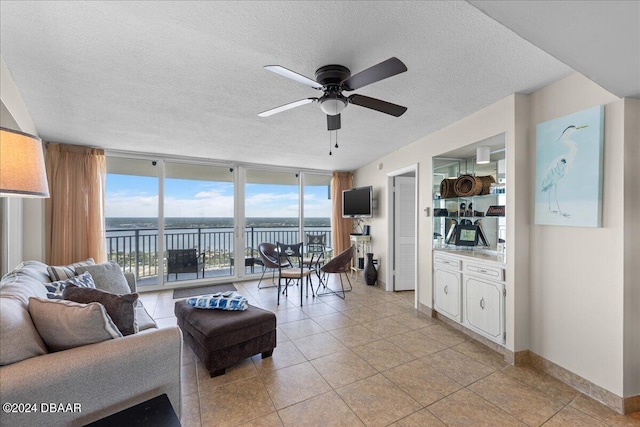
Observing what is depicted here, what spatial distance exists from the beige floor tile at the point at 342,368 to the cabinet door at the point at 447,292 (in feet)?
4.41

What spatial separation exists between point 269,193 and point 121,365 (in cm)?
452

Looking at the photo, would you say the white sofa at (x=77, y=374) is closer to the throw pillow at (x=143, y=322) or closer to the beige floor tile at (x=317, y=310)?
the throw pillow at (x=143, y=322)

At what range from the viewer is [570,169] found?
203 cm

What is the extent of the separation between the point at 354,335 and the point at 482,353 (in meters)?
1.25

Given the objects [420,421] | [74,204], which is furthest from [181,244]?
[420,421]

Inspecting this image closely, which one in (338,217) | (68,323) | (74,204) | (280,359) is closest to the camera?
(68,323)

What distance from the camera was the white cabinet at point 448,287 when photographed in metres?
2.99

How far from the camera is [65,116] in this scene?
9.31 feet

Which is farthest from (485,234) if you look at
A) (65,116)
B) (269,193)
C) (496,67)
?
(65,116)

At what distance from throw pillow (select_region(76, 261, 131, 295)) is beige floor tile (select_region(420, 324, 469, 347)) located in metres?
3.33

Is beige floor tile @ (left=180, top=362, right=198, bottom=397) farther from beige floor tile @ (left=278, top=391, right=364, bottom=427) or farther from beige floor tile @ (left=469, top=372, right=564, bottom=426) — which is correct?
beige floor tile @ (left=469, top=372, right=564, bottom=426)

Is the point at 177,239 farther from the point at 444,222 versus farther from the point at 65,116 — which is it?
the point at 444,222

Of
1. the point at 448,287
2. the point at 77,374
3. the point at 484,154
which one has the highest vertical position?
the point at 484,154

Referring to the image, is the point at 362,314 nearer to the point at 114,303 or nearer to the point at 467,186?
the point at 467,186
